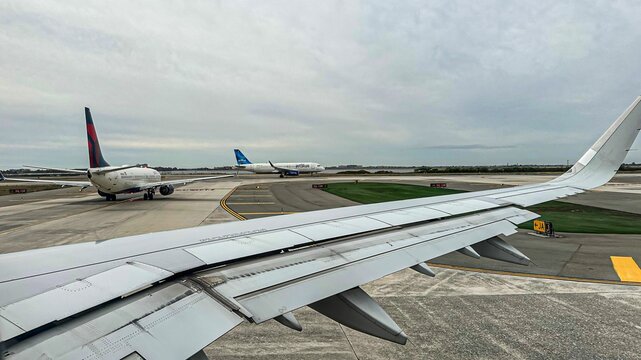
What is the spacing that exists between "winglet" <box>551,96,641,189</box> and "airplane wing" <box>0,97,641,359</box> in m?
3.60

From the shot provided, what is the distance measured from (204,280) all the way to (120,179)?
27343 mm

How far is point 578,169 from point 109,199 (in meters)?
31.6

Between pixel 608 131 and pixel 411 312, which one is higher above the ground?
pixel 608 131

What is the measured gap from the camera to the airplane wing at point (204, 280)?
1557mm

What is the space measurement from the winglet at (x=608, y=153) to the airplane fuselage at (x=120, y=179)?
27093mm

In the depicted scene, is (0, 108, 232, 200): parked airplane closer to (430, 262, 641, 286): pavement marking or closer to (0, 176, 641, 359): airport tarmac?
(430, 262, 641, 286): pavement marking

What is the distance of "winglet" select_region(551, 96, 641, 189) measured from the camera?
19.3 feet

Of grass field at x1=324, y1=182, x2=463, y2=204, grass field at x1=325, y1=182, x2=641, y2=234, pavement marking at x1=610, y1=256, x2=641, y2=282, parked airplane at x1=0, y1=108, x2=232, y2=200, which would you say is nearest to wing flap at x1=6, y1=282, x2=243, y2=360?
pavement marking at x1=610, y1=256, x2=641, y2=282

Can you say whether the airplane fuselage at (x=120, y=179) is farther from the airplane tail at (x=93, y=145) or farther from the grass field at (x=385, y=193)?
the grass field at (x=385, y=193)

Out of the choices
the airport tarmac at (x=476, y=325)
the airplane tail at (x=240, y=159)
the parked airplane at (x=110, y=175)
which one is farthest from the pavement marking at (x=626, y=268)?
→ the airplane tail at (x=240, y=159)

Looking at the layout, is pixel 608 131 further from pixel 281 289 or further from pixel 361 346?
pixel 281 289

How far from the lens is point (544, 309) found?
621 cm

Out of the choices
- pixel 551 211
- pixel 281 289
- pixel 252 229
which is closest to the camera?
pixel 281 289

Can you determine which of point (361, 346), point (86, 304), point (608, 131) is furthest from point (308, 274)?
point (608, 131)
